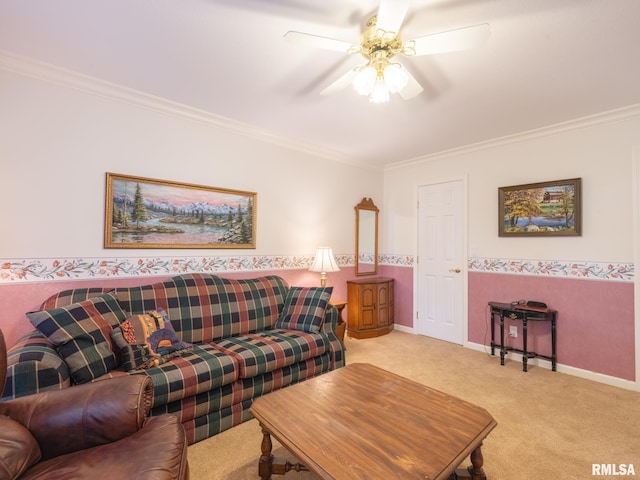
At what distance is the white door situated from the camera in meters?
3.84

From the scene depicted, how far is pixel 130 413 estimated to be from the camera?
128 centimetres

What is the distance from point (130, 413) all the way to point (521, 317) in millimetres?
3364

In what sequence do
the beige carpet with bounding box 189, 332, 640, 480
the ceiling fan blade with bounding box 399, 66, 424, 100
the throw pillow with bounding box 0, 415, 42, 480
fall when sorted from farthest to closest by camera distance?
the ceiling fan blade with bounding box 399, 66, 424, 100
the beige carpet with bounding box 189, 332, 640, 480
the throw pillow with bounding box 0, 415, 42, 480

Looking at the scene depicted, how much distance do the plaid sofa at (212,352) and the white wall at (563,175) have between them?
228 centimetres

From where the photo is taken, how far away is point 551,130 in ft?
10.2

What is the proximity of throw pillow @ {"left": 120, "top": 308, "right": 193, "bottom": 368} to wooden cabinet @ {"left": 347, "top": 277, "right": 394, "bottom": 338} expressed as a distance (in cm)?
230

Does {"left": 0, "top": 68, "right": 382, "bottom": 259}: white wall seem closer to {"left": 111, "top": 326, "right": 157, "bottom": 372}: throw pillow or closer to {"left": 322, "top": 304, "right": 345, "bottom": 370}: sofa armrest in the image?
{"left": 111, "top": 326, "right": 157, "bottom": 372}: throw pillow

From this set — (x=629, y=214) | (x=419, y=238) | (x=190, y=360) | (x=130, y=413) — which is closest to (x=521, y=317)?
(x=629, y=214)

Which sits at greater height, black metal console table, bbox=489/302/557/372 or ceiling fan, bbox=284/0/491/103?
ceiling fan, bbox=284/0/491/103

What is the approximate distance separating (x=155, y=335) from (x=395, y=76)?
7.29ft

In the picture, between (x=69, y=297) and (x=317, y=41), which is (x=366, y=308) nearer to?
(x=69, y=297)

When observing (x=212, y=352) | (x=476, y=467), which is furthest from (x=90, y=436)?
(x=476, y=467)

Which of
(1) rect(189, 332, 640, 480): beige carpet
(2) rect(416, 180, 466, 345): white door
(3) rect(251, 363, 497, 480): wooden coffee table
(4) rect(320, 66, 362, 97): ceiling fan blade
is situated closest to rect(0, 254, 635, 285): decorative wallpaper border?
(2) rect(416, 180, 466, 345): white door

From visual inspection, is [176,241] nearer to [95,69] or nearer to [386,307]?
[95,69]
